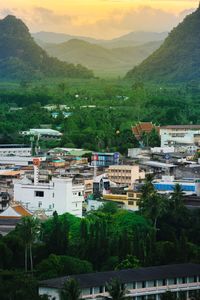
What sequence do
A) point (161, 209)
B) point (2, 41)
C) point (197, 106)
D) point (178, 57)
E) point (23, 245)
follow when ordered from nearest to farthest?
point (23, 245) → point (161, 209) → point (197, 106) → point (178, 57) → point (2, 41)

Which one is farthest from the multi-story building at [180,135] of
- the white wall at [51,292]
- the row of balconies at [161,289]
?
the white wall at [51,292]

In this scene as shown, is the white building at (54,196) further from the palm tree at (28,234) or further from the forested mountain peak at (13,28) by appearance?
the forested mountain peak at (13,28)

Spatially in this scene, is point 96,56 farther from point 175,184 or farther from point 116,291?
point 116,291

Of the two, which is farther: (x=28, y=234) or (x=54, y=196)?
(x=54, y=196)

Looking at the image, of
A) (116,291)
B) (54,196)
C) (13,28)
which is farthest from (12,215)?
(13,28)

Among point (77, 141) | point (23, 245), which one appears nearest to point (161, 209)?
point (23, 245)

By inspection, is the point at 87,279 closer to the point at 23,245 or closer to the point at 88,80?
the point at 23,245
